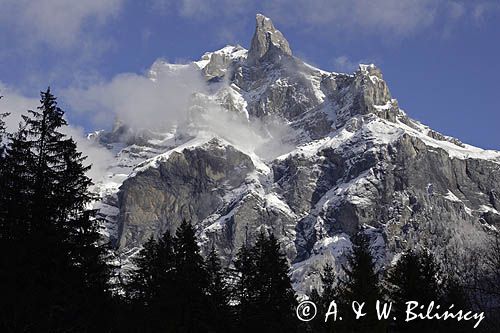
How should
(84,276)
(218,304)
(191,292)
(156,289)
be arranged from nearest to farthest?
(84,276) < (191,292) < (156,289) < (218,304)

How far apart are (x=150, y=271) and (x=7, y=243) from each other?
2084 centimetres

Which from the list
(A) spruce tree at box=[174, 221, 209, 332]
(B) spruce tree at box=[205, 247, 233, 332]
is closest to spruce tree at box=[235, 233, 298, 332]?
(B) spruce tree at box=[205, 247, 233, 332]

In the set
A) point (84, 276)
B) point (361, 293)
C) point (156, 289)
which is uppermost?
point (156, 289)

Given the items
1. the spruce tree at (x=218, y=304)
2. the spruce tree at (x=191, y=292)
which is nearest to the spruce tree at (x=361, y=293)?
the spruce tree at (x=218, y=304)

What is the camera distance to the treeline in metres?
24.8

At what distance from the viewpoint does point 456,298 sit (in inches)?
1449

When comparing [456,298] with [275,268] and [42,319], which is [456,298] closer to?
[275,268]

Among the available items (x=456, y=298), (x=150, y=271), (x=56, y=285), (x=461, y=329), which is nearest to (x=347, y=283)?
(x=461, y=329)

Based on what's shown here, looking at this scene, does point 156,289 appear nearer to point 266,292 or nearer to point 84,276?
point 266,292

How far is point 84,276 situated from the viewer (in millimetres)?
29797

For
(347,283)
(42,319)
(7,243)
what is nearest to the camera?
(42,319)

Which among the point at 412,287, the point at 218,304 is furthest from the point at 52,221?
the point at 412,287

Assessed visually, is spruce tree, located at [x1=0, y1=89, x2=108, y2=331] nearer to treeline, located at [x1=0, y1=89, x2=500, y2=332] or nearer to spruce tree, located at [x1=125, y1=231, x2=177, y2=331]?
treeline, located at [x1=0, y1=89, x2=500, y2=332]

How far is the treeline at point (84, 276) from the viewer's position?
24812mm
